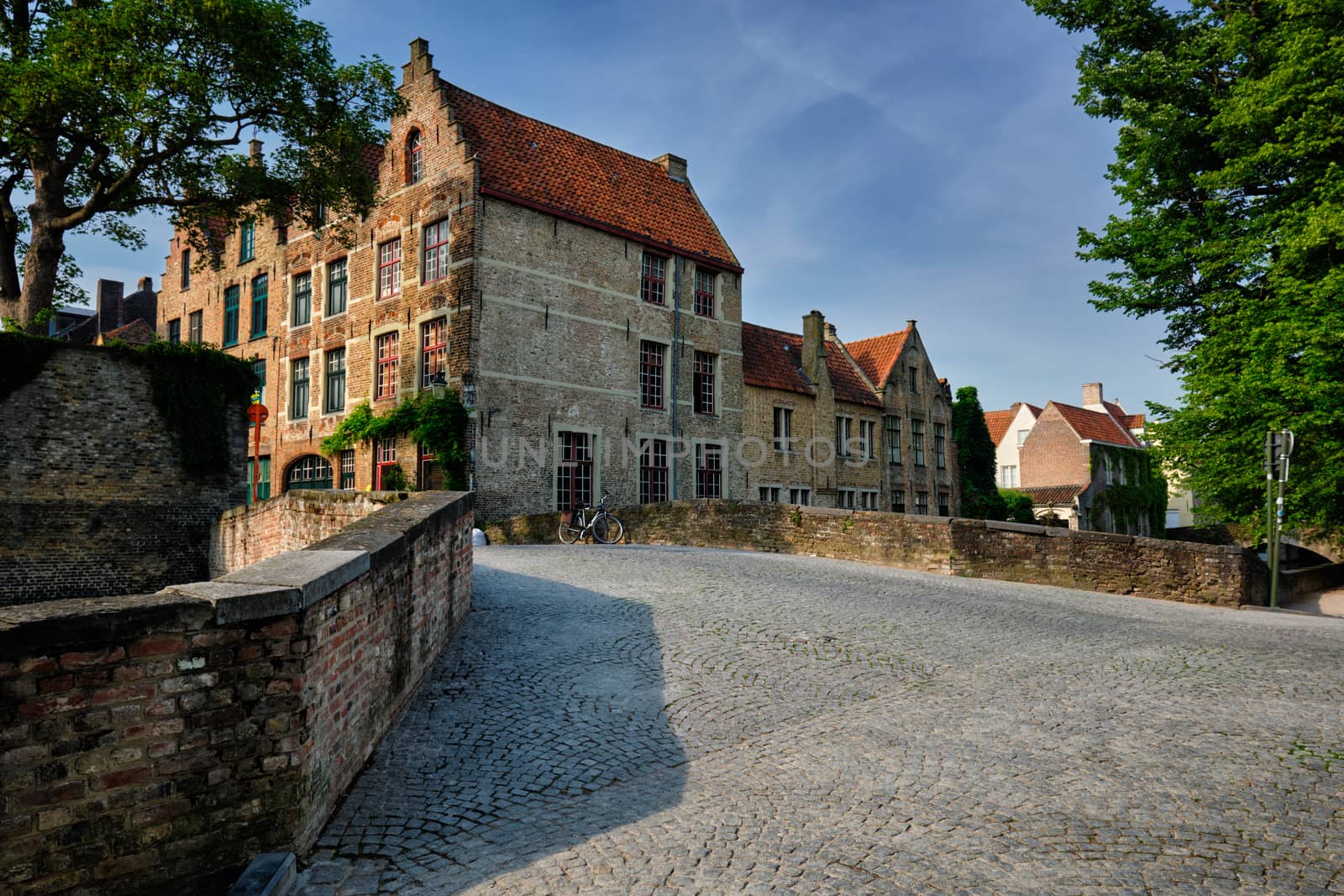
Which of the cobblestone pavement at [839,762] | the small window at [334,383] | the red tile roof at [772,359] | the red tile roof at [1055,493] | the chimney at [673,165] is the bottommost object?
the cobblestone pavement at [839,762]

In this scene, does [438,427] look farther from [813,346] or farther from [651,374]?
[813,346]

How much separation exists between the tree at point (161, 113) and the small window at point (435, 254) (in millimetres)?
1757

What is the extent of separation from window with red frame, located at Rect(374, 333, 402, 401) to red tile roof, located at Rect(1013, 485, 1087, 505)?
3283 cm

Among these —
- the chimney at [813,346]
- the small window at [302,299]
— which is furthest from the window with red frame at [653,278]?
the small window at [302,299]

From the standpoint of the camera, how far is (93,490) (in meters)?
16.6

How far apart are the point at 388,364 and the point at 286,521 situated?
11004mm

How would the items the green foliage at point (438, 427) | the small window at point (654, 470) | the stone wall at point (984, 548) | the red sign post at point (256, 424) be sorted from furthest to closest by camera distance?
the small window at point (654, 470)
the red sign post at point (256, 424)
the green foliage at point (438, 427)
the stone wall at point (984, 548)

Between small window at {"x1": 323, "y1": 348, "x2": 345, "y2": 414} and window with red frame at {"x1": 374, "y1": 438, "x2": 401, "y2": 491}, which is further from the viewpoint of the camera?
small window at {"x1": 323, "y1": 348, "x2": 345, "y2": 414}

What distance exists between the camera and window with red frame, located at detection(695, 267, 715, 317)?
2612 centimetres

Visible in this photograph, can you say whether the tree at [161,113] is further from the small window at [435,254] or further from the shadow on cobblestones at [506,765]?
the shadow on cobblestones at [506,765]

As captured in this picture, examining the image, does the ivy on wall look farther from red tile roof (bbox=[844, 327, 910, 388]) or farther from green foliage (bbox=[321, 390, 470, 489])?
green foliage (bbox=[321, 390, 470, 489])

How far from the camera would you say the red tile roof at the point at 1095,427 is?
44.4 metres

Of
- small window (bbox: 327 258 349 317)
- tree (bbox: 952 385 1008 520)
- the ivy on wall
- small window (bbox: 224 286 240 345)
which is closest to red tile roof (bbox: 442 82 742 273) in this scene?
small window (bbox: 327 258 349 317)

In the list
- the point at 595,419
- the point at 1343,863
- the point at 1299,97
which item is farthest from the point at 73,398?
the point at 1299,97
